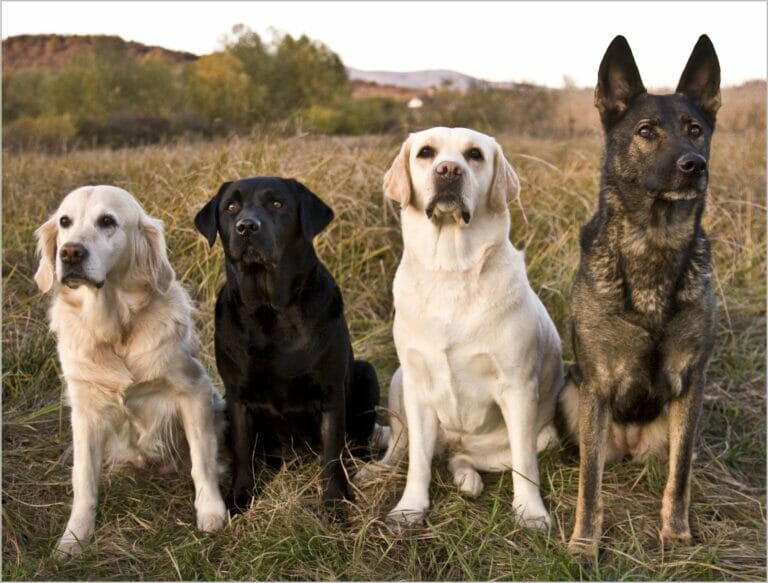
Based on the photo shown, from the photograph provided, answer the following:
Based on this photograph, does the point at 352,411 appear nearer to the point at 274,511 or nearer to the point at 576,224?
the point at 274,511

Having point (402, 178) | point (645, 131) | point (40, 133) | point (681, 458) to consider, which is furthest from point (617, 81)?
point (40, 133)

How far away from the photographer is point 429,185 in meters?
3.19

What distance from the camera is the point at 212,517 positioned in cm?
342

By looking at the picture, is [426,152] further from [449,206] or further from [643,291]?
[643,291]

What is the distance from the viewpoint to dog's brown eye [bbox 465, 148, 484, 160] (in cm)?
325

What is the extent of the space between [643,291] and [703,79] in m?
0.87

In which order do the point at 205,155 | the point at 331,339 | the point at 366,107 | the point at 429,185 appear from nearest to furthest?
the point at 429,185 → the point at 331,339 → the point at 205,155 → the point at 366,107

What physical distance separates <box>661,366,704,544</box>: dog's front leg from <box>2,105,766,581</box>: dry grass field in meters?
0.08

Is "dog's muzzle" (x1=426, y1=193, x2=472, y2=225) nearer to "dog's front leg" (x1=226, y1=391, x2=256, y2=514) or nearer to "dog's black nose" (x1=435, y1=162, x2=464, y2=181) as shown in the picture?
"dog's black nose" (x1=435, y1=162, x2=464, y2=181)

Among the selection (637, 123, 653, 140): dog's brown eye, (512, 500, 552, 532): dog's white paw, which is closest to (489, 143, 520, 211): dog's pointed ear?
(637, 123, 653, 140): dog's brown eye

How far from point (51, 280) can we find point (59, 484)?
104 cm

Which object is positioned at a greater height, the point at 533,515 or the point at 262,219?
the point at 262,219

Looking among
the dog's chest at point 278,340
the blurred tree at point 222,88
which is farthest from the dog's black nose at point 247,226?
the blurred tree at point 222,88

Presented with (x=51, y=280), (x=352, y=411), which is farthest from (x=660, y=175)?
(x=51, y=280)
